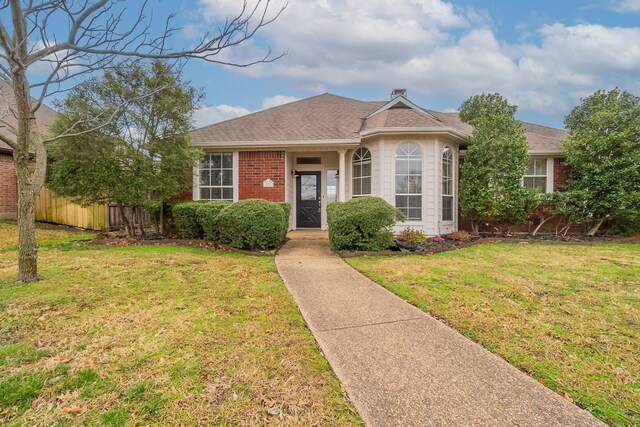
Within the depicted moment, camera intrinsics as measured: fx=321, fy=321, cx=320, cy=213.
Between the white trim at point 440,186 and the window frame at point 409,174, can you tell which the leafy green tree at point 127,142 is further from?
the white trim at point 440,186

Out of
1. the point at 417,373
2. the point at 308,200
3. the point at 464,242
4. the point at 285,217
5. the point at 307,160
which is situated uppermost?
the point at 307,160

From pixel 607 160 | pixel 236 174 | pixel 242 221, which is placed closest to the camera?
pixel 242 221

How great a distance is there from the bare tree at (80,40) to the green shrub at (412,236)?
249 inches

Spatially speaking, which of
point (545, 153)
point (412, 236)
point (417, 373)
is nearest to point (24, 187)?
point (417, 373)

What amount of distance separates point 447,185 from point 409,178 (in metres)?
1.53

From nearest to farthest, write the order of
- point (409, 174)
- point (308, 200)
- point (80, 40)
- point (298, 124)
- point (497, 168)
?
1. point (80, 40)
2. point (497, 168)
3. point (409, 174)
4. point (298, 124)
5. point (308, 200)

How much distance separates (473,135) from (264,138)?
673cm

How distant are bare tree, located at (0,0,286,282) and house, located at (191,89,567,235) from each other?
5840 mm

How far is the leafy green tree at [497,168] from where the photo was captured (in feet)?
31.5

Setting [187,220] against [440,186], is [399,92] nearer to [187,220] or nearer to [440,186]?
[440,186]

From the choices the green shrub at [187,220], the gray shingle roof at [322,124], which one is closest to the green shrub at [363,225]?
the gray shingle roof at [322,124]

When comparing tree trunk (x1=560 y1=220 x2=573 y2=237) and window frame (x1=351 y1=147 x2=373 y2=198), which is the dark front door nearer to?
window frame (x1=351 y1=147 x2=373 y2=198)

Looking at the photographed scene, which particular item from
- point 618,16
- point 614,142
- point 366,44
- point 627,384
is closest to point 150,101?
point 366,44

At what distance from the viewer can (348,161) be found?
1120cm
